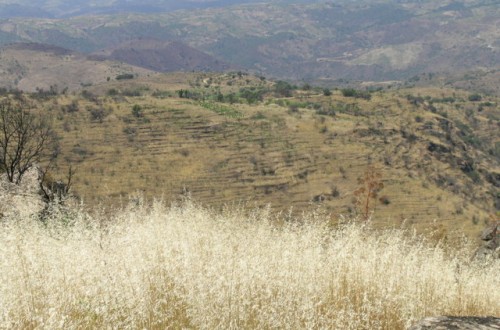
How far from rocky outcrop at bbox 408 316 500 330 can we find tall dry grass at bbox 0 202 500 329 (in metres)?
0.67

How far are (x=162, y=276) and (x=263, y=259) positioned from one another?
3.92 feet

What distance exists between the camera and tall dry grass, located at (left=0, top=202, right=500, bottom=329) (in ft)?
14.5

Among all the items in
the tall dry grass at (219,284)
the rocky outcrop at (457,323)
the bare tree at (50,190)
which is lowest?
the bare tree at (50,190)

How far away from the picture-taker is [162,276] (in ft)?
17.1

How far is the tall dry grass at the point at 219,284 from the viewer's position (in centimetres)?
441

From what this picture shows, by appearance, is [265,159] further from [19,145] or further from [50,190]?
[50,190]

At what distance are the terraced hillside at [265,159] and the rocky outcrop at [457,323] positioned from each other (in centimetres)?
2146

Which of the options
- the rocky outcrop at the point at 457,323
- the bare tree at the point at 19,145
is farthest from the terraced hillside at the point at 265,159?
the rocky outcrop at the point at 457,323

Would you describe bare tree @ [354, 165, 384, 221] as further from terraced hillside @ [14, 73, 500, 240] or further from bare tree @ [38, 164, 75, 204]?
bare tree @ [38, 164, 75, 204]

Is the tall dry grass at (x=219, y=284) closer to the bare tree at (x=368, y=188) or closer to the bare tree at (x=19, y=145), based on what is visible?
the bare tree at (x=19, y=145)

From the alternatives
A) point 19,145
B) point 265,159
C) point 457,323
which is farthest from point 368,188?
point 265,159

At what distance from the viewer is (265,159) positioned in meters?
40.5

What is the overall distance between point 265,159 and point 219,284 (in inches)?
1414

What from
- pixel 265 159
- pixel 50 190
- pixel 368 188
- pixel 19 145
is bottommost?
pixel 265 159
